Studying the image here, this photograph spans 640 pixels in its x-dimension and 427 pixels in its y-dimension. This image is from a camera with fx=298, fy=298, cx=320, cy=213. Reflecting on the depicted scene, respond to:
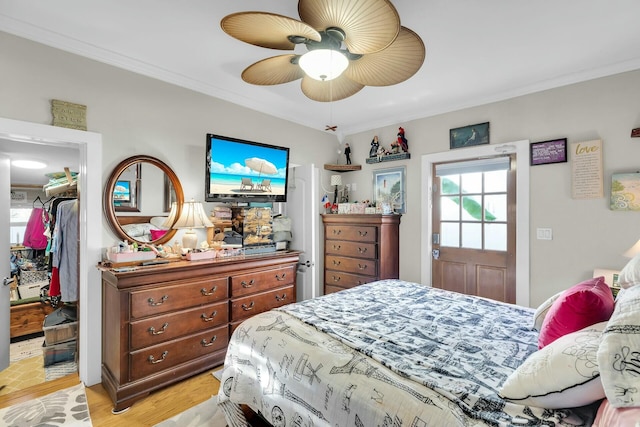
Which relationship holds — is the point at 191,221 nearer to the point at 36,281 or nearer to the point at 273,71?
the point at 273,71

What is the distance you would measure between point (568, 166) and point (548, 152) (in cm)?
21

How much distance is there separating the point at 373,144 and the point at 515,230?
6.44ft

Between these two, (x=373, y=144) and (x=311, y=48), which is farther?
(x=373, y=144)

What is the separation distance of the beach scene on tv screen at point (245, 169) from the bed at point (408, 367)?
5.16 ft

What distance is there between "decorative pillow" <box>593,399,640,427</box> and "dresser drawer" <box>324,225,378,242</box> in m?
2.69

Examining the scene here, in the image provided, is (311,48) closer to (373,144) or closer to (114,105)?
(114,105)

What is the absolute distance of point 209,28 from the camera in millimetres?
2021

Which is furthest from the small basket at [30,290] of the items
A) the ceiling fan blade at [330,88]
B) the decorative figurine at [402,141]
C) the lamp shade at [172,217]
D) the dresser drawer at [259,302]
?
the decorative figurine at [402,141]

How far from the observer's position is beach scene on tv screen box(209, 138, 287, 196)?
9.58 ft

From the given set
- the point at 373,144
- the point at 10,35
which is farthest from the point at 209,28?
the point at 373,144

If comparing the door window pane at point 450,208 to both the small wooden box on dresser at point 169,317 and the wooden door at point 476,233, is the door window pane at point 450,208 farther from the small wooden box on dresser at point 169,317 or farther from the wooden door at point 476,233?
the small wooden box on dresser at point 169,317

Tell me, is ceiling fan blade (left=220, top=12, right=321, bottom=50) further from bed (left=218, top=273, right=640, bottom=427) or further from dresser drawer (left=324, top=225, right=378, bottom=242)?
dresser drawer (left=324, top=225, right=378, bottom=242)

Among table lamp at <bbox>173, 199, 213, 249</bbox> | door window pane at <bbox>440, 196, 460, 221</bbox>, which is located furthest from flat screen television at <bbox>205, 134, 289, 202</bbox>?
door window pane at <bbox>440, 196, 460, 221</bbox>

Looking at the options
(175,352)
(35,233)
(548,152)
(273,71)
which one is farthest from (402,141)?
(35,233)
